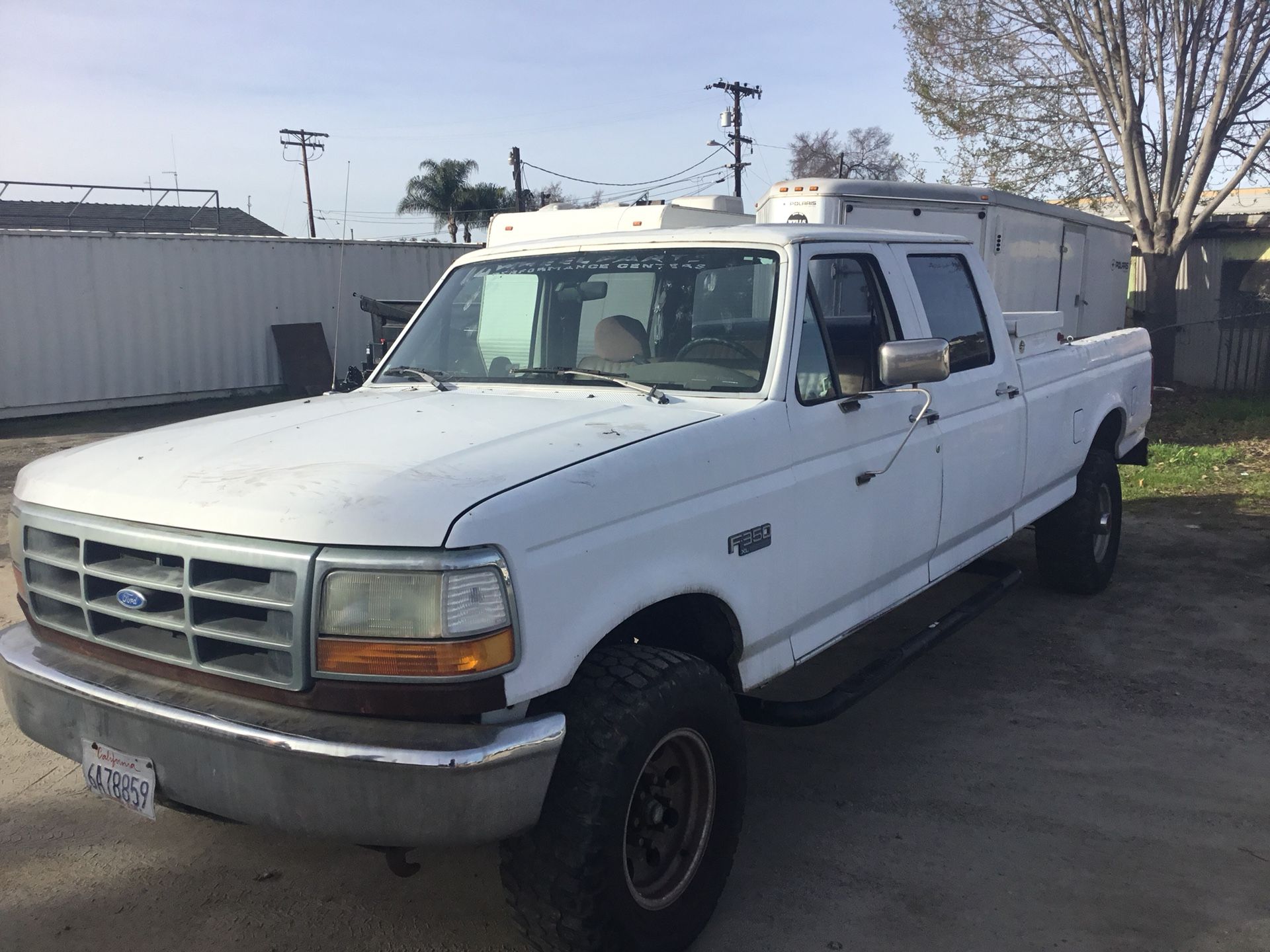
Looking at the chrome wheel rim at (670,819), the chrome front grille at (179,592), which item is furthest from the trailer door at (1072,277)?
the chrome front grille at (179,592)

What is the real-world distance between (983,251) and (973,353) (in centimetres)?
637

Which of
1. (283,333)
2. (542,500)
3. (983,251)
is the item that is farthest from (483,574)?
(283,333)

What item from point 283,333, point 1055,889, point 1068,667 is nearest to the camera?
point 1055,889

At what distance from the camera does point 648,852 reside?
113 inches

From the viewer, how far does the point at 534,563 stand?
243 centimetres

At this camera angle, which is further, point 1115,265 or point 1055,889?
point 1115,265

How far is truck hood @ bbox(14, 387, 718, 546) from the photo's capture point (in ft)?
7.91

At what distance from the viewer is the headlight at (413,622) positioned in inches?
92.0

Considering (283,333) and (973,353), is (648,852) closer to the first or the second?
(973,353)

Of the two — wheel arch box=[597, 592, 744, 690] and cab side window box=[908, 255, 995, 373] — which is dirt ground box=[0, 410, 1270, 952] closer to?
wheel arch box=[597, 592, 744, 690]

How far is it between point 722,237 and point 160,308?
631 inches

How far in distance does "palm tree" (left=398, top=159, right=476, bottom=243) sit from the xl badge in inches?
1557

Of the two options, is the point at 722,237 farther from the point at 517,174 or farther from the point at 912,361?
the point at 517,174

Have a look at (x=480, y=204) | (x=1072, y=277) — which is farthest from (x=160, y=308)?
(x=480, y=204)
